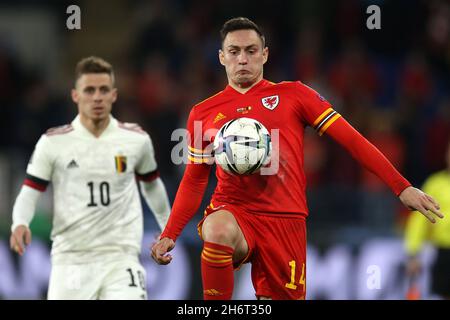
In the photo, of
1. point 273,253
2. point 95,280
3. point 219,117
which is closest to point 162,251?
point 273,253

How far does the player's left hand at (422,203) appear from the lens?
5.41 meters

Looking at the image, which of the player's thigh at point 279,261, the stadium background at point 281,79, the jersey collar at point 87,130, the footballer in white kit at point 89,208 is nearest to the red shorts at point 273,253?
the player's thigh at point 279,261

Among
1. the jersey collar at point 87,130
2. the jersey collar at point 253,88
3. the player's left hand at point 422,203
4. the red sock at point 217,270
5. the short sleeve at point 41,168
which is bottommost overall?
the red sock at point 217,270

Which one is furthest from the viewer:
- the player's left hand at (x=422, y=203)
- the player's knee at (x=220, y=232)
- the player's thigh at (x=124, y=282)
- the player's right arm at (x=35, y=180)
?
the player's right arm at (x=35, y=180)

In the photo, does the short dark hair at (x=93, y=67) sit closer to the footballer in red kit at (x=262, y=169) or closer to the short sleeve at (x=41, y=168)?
the short sleeve at (x=41, y=168)

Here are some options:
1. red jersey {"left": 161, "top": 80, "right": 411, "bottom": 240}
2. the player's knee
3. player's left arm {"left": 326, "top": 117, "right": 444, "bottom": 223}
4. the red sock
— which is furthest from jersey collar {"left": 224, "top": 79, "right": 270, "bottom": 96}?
the red sock

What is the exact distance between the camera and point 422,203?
544 cm

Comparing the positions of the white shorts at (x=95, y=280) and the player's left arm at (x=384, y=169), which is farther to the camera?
the white shorts at (x=95, y=280)

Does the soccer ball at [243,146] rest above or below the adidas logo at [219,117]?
below

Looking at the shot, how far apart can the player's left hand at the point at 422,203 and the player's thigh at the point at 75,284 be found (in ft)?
8.18

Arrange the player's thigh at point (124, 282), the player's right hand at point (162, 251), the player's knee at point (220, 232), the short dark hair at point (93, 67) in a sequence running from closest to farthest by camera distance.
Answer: the player's knee at point (220, 232)
the player's right hand at point (162, 251)
the player's thigh at point (124, 282)
the short dark hair at point (93, 67)

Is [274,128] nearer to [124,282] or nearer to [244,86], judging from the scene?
[244,86]

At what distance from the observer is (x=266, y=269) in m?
5.88

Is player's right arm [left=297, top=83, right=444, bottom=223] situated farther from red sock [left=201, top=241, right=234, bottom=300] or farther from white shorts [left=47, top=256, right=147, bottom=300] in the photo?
white shorts [left=47, top=256, right=147, bottom=300]
